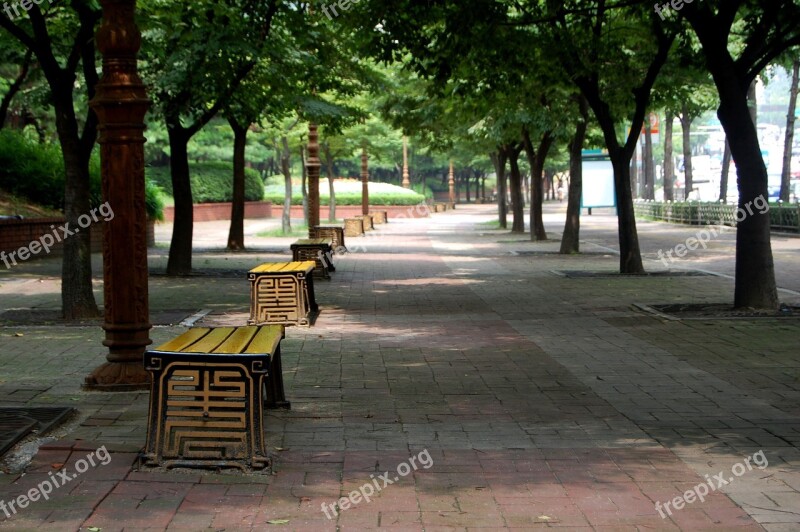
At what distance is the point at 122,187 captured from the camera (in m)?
8.22

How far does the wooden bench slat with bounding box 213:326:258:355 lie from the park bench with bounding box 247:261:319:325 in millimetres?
5311

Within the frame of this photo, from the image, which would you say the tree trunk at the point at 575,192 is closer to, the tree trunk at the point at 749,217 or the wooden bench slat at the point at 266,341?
the tree trunk at the point at 749,217

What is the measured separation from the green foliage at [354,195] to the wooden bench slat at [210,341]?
60703 mm

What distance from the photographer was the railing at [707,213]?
35.5 metres

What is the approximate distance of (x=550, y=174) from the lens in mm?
102062

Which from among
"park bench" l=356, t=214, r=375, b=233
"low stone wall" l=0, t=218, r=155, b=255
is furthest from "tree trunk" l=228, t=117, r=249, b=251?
"park bench" l=356, t=214, r=375, b=233

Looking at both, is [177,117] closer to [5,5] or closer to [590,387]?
[5,5]

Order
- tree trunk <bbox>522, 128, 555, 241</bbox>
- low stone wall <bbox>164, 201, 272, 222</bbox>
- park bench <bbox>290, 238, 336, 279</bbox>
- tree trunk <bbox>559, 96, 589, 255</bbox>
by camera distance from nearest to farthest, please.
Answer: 1. park bench <bbox>290, 238, 336, 279</bbox>
2. tree trunk <bbox>559, 96, 589, 255</bbox>
3. tree trunk <bbox>522, 128, 555, 241</bbox>
4. low stone wall <bbox>164, 201, 272, 222</bbox>

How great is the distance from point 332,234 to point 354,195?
42.9 m

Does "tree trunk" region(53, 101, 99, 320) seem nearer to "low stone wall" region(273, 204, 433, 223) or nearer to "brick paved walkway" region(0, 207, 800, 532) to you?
"brick paved walkway" region(0, 207, 800, 532)

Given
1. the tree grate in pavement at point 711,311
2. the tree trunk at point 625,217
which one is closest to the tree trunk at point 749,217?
the tree grate in pavement at point 711,311

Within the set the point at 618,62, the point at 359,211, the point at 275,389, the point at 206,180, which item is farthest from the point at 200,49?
the point at 359,211

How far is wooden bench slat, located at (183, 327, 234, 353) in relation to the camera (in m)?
6.36

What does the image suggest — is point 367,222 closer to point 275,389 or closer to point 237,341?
point 275,389
